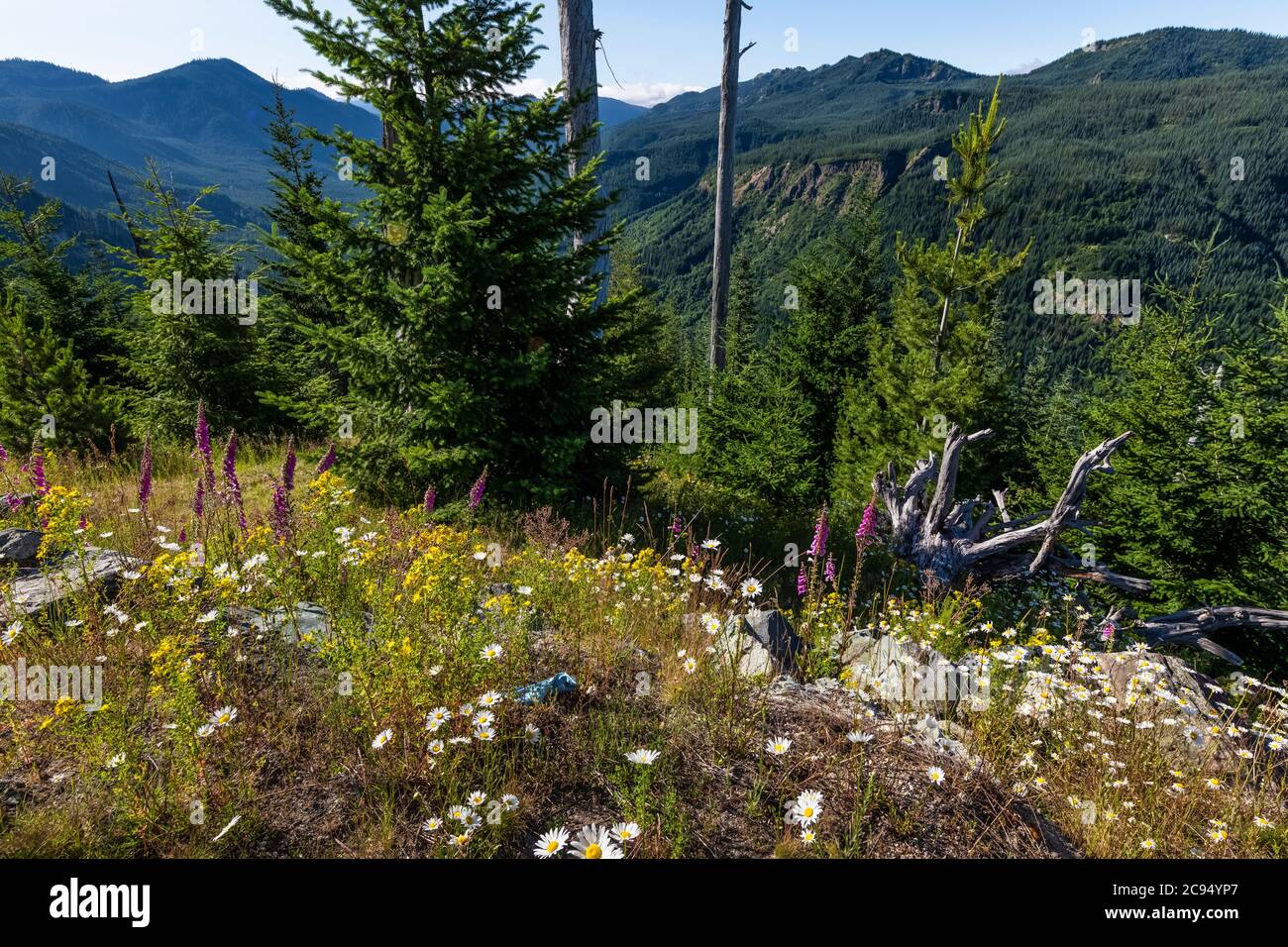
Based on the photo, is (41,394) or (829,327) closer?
(41,394)

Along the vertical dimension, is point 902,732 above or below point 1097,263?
below

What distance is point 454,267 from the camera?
6.35 metres

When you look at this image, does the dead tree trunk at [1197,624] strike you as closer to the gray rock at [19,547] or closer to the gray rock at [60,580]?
the gray rock at [60,580]

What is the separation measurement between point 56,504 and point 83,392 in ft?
32.8

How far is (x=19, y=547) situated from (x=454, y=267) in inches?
173

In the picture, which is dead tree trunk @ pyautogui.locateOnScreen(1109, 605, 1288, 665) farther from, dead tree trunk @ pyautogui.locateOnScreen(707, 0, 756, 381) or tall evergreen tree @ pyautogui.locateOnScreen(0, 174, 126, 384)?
tall evergreen tree @ pyautogui.locateOnScreen(0, 174, 126, 384)

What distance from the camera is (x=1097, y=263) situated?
528 feet

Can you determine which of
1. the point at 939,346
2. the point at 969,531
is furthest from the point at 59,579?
the point at 939,346

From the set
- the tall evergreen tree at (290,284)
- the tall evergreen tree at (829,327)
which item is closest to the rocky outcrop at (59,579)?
the tall evergreen tree at (290,284)

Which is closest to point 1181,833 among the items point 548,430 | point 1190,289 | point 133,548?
point 548,430

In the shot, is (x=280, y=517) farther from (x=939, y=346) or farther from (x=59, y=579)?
(x=939, y=346)

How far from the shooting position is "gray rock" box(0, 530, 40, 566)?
4.65 m

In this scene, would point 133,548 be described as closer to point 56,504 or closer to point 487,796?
point 56,504
